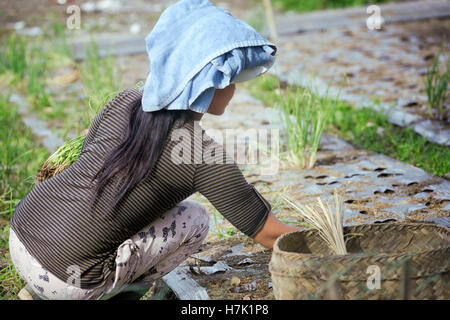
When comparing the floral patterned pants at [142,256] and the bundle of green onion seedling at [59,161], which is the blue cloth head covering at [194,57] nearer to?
the floral patterned pants at [142,256]

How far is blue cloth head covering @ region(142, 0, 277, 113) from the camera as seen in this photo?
1.87 m

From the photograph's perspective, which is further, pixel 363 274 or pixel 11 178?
pixel 11 178

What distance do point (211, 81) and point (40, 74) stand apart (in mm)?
4207

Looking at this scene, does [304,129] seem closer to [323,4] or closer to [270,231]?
[270,231]

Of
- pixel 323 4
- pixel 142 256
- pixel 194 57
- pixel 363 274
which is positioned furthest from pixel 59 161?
pixel 323 4

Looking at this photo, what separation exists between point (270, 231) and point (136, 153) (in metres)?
0.51

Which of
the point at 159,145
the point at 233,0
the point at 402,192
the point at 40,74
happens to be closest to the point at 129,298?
the point at 159,145

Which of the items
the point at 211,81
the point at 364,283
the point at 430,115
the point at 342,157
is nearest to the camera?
the point at 364,283

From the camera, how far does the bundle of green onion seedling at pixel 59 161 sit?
247 centimetres

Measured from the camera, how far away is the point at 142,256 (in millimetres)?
2086

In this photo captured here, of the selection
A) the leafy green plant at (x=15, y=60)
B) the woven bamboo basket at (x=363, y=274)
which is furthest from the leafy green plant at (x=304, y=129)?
the leafy green plant at (x=15, y=60)

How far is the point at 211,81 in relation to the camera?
186cm

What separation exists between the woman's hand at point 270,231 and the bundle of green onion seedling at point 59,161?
0.89m
